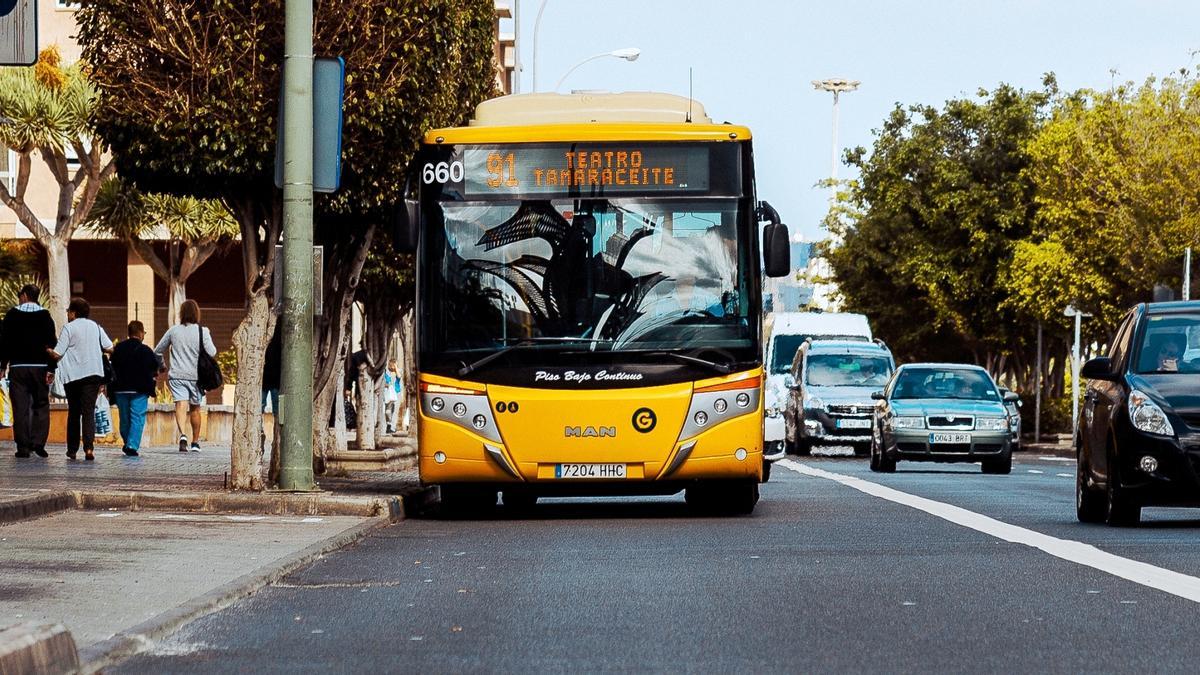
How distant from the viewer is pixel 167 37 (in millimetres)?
18047

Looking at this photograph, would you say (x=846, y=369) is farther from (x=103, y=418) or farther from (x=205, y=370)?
(x=205, y=370)

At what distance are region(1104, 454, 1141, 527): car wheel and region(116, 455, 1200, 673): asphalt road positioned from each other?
0.70ft

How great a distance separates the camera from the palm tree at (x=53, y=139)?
3991cm

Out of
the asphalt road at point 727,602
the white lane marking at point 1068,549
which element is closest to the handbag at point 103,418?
the white lane marking at point 1068,549

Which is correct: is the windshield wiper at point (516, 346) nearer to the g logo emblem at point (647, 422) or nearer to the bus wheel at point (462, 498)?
the g logo emblem at point (647, 422)

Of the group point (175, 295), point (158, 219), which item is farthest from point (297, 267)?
point (175, 295)

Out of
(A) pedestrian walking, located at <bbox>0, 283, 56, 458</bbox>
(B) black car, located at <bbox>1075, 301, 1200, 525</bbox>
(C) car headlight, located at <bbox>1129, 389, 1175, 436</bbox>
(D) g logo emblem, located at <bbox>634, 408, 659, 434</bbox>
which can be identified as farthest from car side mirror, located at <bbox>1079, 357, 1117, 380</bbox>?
(A) pedestrian walking, located at <bbox>0, 283, 56, 458</bbox>

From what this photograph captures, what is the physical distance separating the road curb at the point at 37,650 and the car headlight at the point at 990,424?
24.0m

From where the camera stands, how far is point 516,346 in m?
17.1

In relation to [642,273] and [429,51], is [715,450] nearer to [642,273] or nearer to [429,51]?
[642,273]

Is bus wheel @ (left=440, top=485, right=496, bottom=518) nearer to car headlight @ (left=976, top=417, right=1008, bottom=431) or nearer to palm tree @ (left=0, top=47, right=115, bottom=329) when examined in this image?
car headlight @ (left=976, top=417, right=1008, bottom=431)

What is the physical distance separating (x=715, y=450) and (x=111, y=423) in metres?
20.7

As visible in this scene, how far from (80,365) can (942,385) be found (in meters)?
12.5

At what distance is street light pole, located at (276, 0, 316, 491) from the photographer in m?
17.5
